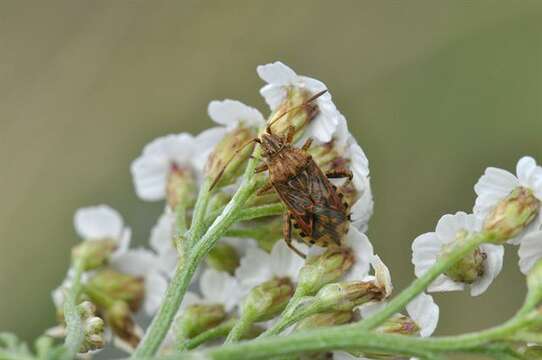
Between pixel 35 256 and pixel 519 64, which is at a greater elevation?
pixel 519 64

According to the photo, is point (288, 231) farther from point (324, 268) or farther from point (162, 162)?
point (162, 162)

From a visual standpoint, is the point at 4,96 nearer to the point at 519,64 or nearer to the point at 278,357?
the point at 519,64

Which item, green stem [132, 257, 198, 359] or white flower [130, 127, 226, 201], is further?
white flower [130, 127, 226, 201]

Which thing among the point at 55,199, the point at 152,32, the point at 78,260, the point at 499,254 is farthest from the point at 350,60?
the point at 499,254

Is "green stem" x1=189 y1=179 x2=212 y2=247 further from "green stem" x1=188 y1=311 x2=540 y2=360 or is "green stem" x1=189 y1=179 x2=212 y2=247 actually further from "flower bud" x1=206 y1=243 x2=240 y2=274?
"green stem" x1=188 y1=311 x2=540 y2=360

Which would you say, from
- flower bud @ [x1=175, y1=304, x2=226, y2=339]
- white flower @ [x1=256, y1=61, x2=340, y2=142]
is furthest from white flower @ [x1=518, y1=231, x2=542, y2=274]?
flower bud @ [x1=175, y1=304, x2=226, y2=339]

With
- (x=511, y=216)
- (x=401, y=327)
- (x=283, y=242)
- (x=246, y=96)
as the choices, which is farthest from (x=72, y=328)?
(x=246, y=96)
